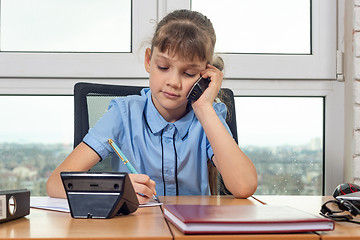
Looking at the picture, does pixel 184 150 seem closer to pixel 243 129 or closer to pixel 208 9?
pixel 243 129

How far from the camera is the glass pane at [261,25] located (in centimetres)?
214

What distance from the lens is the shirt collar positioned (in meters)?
1.49

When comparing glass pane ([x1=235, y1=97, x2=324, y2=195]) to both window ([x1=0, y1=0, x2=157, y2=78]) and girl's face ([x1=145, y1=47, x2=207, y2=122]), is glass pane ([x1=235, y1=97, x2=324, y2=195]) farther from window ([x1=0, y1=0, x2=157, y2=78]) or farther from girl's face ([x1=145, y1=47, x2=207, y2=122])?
girl's face ([x1=145, y1=47, x2=207, y2=122])

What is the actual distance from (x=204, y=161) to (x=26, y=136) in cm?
95

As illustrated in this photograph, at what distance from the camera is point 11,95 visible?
207 centimetres

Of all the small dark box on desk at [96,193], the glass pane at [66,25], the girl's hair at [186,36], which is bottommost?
the small dark box on desk at [96,193]

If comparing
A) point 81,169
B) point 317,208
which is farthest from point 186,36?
point 317,208

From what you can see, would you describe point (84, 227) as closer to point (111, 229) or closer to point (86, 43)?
point (111, 229)

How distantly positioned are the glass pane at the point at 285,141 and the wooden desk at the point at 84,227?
1.33 metres

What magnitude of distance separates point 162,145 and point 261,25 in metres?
0.93

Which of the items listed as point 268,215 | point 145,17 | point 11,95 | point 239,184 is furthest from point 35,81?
point 268,215

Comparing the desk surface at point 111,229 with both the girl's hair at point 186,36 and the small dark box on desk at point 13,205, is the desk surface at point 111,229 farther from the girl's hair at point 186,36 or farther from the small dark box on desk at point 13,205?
the girl's hair at point 186,36

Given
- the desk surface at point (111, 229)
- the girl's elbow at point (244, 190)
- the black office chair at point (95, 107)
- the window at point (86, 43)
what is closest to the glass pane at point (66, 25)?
the window at point (86, 43)

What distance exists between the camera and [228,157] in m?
1.28
